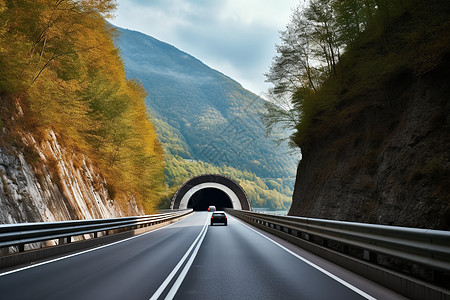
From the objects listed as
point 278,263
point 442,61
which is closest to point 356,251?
point 278,263

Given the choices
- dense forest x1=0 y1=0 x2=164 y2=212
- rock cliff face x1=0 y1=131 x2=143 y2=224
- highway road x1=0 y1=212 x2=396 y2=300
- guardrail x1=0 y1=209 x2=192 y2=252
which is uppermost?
dense forest x1=0 y1=0 x2=164 y2=212

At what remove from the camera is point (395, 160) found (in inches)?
642

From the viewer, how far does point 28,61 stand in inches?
598

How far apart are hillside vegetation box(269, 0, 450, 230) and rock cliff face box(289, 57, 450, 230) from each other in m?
0.05

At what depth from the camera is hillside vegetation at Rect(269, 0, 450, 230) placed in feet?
45.2

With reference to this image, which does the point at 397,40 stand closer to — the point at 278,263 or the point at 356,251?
the point at 356,251

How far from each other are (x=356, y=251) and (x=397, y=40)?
45.6 ft

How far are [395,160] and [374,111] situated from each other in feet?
20.5

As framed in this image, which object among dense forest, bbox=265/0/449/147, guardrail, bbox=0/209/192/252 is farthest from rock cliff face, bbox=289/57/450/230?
guardrail, bbox=0/209/192/252

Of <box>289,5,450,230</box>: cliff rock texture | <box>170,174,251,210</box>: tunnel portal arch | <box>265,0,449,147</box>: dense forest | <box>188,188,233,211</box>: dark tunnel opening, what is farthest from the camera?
<box>188,188,233,211</box>: dark tunnel opening

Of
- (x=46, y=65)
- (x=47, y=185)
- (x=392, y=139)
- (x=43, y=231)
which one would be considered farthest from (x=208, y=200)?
(x=43, y=231)

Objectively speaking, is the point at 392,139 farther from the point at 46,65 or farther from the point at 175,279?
the point at 46,65

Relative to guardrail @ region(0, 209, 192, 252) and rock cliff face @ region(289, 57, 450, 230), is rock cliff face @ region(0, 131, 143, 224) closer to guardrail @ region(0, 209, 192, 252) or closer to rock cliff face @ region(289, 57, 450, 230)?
guardrail @ region(0, 209, 192, 252)

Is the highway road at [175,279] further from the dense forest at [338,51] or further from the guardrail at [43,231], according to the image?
the dense forest at [338,51]
